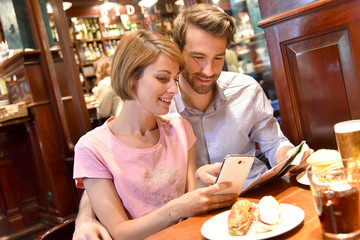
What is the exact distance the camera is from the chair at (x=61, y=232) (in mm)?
1383

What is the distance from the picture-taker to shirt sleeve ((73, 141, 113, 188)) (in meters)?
1.37

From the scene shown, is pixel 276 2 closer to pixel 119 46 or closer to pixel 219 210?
pixel 119 46

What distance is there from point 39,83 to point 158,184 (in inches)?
125

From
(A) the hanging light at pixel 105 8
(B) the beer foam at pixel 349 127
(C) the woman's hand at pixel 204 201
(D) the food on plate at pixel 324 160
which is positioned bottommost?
(C) the woman's hand at pixel 204 201

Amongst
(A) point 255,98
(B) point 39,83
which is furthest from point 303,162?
(B) point 39,83

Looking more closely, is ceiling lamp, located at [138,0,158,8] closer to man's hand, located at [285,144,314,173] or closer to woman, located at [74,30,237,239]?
woman, located at [74,30,237,239]

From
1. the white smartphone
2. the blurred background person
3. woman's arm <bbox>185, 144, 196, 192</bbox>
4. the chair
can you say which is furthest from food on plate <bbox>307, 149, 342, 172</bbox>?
the blurred background person

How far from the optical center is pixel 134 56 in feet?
4.75

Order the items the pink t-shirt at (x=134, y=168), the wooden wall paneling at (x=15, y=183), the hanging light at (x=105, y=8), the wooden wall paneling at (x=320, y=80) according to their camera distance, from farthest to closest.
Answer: the hanging light at (x=105, y=8) < the wooden wall paneling at (x=15, y=183) < the wooden wall paneling at (x=320, y=80) < the pink t-shirt at (x=134, y=168)

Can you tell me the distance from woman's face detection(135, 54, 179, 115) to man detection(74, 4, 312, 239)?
0.30 meters

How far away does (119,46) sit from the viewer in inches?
58.5

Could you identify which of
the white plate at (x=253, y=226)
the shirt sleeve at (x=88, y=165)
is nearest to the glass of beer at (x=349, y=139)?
the white plate at (x=253, y=226)

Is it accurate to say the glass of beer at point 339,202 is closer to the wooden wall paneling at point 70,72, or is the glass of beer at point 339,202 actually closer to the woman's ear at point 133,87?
the woman's ear at point 133,87

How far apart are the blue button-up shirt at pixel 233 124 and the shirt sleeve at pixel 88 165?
588mm
